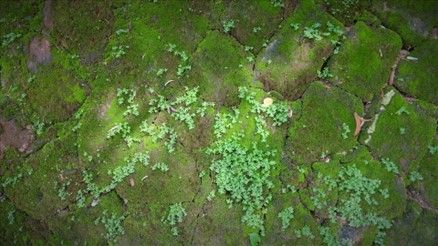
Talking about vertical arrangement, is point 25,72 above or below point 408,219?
above

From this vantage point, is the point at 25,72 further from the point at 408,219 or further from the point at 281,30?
the point at 408,219

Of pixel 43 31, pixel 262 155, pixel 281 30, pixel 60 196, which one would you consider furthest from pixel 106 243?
pixel 281 30

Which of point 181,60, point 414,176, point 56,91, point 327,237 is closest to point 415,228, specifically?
point 414,176

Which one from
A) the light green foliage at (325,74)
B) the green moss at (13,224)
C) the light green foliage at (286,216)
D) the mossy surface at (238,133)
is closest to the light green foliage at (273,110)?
the mossy surface at (238,133)

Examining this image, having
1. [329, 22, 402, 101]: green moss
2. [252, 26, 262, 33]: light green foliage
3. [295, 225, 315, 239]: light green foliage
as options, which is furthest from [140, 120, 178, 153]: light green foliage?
[329, 22, 402, 101]: green moss

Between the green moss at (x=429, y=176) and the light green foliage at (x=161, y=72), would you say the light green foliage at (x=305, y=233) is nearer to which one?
the green moss at (x=429, y=176)

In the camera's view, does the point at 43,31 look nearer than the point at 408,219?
No
